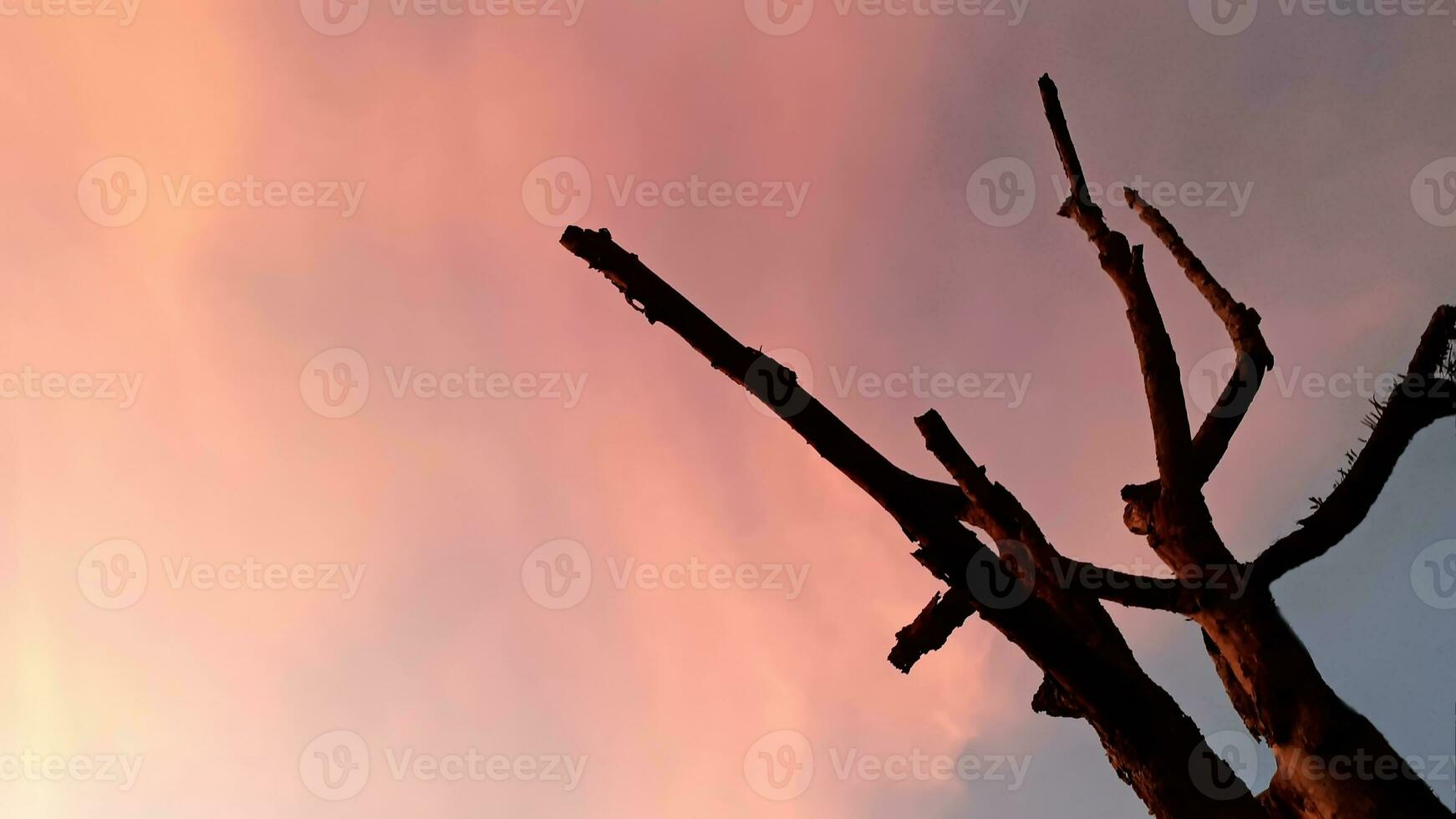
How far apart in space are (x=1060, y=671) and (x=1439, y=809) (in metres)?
1.92

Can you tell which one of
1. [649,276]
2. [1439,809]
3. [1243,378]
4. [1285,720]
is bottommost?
[1439,809]

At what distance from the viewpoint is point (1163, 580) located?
494cm

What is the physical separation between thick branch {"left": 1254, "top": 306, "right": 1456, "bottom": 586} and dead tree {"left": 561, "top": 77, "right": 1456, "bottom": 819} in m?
0.01

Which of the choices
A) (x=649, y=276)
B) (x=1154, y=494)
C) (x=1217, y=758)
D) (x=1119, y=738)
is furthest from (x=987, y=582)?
(x=649, y=276)

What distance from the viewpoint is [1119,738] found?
14.8 feet

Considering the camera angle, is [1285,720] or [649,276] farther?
[649,276]

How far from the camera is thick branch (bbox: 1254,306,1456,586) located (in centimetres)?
495

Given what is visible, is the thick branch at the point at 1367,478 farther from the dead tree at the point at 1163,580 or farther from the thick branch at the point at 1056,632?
the thick branch at the point at 1056,632

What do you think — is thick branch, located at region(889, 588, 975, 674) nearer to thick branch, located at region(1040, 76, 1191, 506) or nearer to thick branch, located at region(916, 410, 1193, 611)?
thick branch, located at region(916, 410, 1193, 611)

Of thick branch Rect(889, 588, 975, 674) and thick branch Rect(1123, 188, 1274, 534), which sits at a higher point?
thick branch Rect(1123, 188, 1274, 534)

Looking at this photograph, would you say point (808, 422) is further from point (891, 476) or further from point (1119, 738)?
point (1119, 738)

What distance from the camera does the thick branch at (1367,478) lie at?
16.2 feet

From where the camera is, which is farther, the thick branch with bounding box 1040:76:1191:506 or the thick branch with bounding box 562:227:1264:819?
the thick branch with bounding box 1040:76:1191:506

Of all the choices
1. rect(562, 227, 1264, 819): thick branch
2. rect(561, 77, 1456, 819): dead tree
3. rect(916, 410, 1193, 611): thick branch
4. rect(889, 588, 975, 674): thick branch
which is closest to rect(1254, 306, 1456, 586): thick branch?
rect(561, 77, 1456, 819): dead tree
